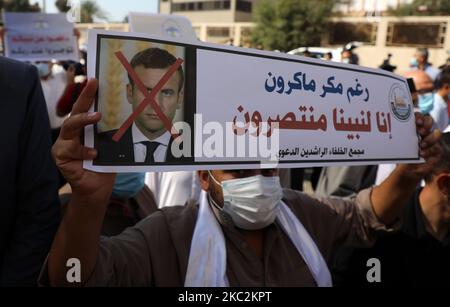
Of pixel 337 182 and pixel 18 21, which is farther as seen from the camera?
pixel 18 21

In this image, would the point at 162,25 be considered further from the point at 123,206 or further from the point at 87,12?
the point at 123,206

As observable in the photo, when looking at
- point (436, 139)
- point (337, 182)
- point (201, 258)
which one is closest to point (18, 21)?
point (337, 182)

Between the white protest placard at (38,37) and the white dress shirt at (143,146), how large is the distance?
362 centimetres

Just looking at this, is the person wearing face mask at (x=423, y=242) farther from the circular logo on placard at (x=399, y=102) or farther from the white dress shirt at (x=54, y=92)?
the white dress shirt at (x=54, y=92)

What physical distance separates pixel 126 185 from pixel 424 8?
4125cm

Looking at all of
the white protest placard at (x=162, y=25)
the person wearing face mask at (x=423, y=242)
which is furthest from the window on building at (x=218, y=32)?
the person wearing face mask at (x=423, y=242)

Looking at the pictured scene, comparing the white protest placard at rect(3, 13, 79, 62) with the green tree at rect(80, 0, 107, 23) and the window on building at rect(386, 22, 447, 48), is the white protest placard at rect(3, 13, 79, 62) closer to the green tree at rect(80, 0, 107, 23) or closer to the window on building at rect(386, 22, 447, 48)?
the green tree at rect(80, 0, 107, 23)

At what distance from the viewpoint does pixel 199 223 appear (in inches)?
65.6

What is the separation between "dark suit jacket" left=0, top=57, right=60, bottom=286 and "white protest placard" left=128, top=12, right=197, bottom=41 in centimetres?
106

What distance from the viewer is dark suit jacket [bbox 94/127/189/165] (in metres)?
1.10

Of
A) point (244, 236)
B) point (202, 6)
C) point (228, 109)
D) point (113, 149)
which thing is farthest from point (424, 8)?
point (113, 149)

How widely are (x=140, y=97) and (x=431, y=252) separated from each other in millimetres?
1408

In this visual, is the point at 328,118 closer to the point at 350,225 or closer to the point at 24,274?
the point at 350,225

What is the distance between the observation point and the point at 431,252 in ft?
6.06
